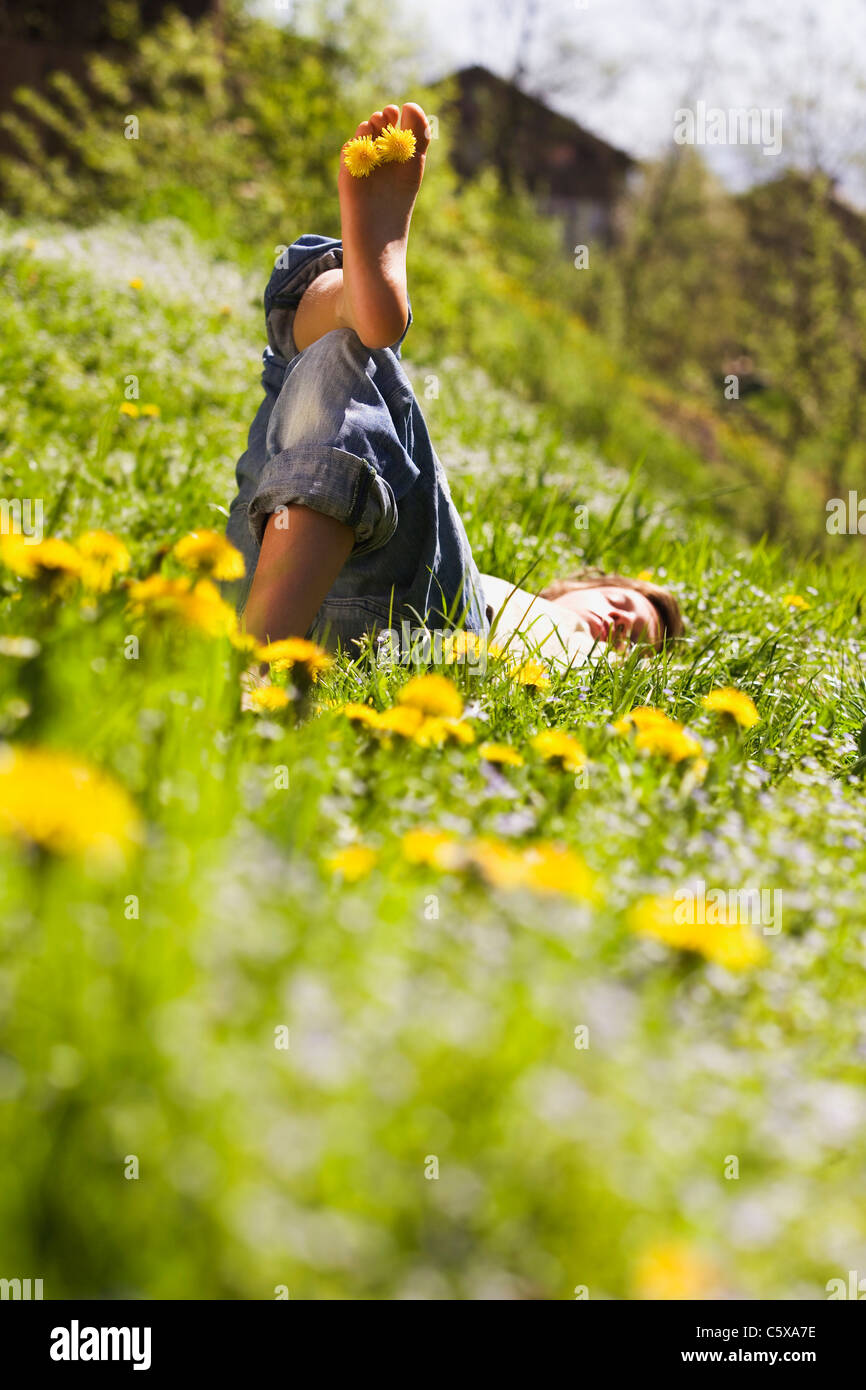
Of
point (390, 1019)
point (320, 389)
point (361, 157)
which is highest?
point (361, 157)

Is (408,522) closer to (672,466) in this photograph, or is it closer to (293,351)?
(293,351)

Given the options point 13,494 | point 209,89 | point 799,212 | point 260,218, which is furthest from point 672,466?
point 13,494

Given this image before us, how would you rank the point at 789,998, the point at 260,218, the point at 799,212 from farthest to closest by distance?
the point at 799,212, the point at 260,218, the point at 789,998

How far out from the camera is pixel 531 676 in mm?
1990

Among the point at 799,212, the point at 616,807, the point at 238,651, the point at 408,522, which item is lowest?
the point at 616,807

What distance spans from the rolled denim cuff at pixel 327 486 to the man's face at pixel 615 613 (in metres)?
0.83

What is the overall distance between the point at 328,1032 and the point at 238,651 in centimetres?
83

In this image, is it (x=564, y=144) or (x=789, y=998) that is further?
(x=564, y=144)

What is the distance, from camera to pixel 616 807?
5.12 feet

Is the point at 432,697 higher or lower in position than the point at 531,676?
lower

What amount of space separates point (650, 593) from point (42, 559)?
1.87m

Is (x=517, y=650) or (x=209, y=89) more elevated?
(x=209, y=89)

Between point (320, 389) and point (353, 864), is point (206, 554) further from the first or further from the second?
point (320, 389)

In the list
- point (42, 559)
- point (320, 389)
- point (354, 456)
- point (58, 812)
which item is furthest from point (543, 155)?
point (58, 812)
